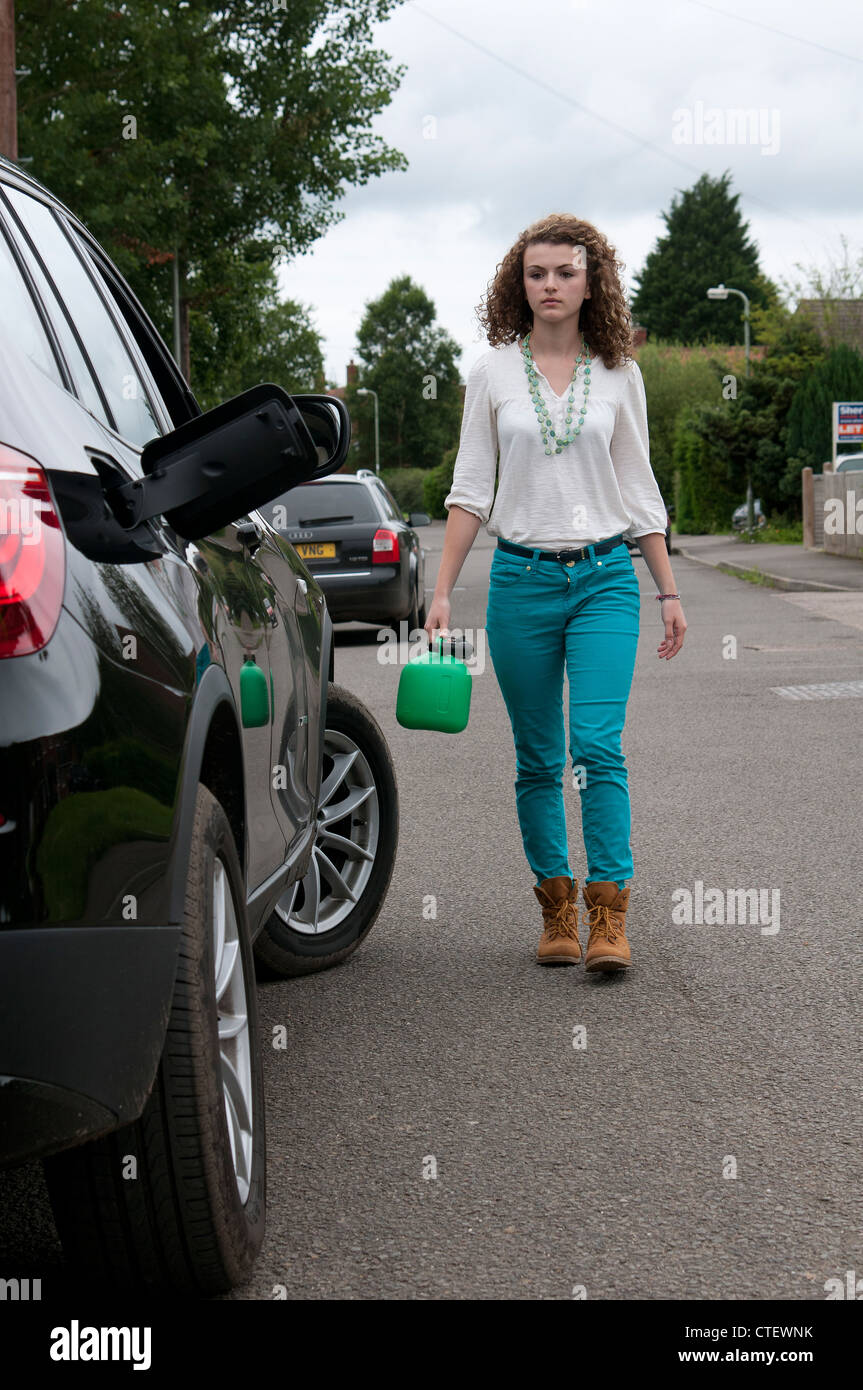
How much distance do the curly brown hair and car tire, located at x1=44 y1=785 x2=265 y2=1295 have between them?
8.62 ft

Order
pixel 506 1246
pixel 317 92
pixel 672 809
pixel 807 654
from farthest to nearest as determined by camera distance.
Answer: pixel 317 92, pixel 807 654, pixel 672 809, pixel 506 1246

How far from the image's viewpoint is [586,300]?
492 cm

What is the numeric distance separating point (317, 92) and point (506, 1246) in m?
34.0

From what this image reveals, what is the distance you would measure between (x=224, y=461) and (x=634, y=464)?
253cm

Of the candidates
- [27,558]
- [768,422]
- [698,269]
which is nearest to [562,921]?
[27,558]

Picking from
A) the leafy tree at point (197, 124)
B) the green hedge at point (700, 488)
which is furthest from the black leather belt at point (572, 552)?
the green hedge at point (700, 488)

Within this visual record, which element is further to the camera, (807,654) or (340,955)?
(807,654)

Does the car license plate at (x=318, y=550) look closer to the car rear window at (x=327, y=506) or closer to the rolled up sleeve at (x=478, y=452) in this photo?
the car rear window at (x=327, y=506)

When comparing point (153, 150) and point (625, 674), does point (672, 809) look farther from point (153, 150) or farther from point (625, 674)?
point (153, 150)

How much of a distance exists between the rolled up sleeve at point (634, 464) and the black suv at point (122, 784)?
1.65 metres

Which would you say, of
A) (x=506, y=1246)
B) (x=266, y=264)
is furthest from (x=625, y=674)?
(x=266, y=264)

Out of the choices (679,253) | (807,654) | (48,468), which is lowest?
(807,654)

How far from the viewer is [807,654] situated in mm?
14320

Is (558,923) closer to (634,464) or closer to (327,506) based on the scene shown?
(634,464)
